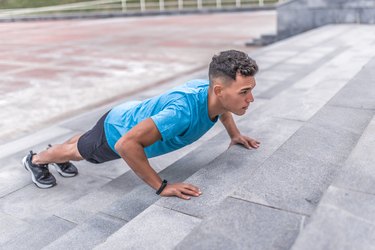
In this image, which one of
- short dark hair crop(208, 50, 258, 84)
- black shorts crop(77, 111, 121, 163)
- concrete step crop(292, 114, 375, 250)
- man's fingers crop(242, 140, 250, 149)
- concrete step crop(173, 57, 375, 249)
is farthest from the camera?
man's fingers crop(242, 140, 250, 149)

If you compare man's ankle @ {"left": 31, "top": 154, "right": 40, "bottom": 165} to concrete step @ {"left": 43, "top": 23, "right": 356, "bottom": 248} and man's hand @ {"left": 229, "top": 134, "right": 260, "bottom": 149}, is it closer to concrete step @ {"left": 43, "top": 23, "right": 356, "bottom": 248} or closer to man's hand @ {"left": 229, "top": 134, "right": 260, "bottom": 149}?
concrete step @ {"left": 43, "top": 23, "right": 356, "bottom": 248}

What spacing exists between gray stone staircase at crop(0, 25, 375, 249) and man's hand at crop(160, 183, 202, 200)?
5cm

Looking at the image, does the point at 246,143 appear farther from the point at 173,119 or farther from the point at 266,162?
the point at 173,119

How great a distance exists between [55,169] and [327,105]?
2.65 metres

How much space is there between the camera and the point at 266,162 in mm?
2926

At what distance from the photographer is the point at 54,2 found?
36.1 meters

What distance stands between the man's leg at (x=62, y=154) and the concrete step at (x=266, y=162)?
107cm

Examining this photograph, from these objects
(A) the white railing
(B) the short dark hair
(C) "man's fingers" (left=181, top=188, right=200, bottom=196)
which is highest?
(A) the white railing

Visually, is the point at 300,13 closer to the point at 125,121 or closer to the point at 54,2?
the point at 125,121

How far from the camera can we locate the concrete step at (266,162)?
89.8 inches

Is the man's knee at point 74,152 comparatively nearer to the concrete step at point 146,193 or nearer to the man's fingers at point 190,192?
the concrete step at point 146,193

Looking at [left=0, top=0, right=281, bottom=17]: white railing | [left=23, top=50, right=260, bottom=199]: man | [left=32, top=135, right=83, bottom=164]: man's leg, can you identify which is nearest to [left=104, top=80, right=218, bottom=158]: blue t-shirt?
[left=23, top=50, right=260, bottom=199]: man

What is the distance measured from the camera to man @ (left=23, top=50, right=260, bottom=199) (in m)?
2.65

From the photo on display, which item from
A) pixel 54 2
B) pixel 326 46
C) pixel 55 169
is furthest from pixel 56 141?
pixel 54 2
